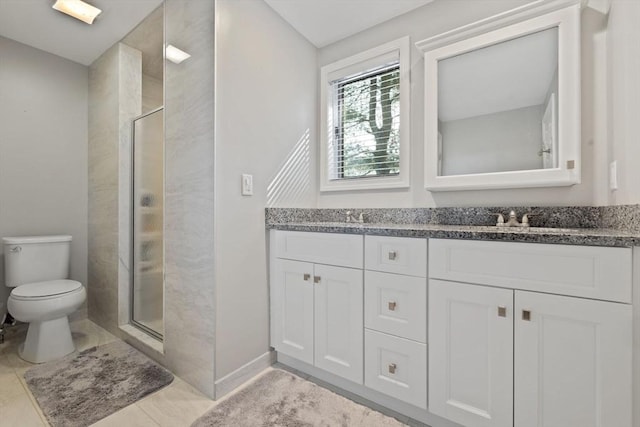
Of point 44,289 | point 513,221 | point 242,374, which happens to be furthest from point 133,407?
point 513,221

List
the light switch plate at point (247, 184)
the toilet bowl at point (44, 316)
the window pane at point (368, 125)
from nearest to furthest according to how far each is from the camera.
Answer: the light switch plate at point (247, 184) < the toilet bowl at point (44, 316) < the window pane at point (368, 125)

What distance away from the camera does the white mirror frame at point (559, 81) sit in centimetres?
132

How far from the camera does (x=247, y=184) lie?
5.27 ft

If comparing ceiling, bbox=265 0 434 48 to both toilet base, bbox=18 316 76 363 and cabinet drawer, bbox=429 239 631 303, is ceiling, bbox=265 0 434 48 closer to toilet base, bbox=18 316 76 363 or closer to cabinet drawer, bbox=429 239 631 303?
cabinet drawer, bbox=429 239 631 303

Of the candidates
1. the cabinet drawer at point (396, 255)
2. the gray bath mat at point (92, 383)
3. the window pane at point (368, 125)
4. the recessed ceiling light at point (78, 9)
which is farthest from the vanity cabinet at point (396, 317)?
the recessed ceiling light at point (78, 9)

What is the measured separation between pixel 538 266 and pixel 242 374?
5.00 feet

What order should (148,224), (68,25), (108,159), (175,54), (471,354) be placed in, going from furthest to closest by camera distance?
(108,159), (148,224), (68,25), (175,54), (471,354)

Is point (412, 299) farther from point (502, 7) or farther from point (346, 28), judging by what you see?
point (346, 28)

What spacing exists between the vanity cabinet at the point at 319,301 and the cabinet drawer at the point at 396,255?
66mm

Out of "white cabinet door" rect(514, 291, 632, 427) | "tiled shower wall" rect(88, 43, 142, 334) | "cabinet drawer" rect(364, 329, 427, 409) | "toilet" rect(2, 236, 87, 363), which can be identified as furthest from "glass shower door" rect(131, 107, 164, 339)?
"white cabinet door" rect(514, 291, 632, 427)

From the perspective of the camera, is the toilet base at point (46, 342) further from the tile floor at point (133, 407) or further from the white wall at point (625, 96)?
the white wall at point (625, 96)

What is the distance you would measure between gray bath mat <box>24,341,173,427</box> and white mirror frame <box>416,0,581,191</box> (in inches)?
78.5

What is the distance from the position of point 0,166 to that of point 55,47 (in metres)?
1.04

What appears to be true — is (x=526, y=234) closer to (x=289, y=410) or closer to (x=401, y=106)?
(x=401, y=106)
